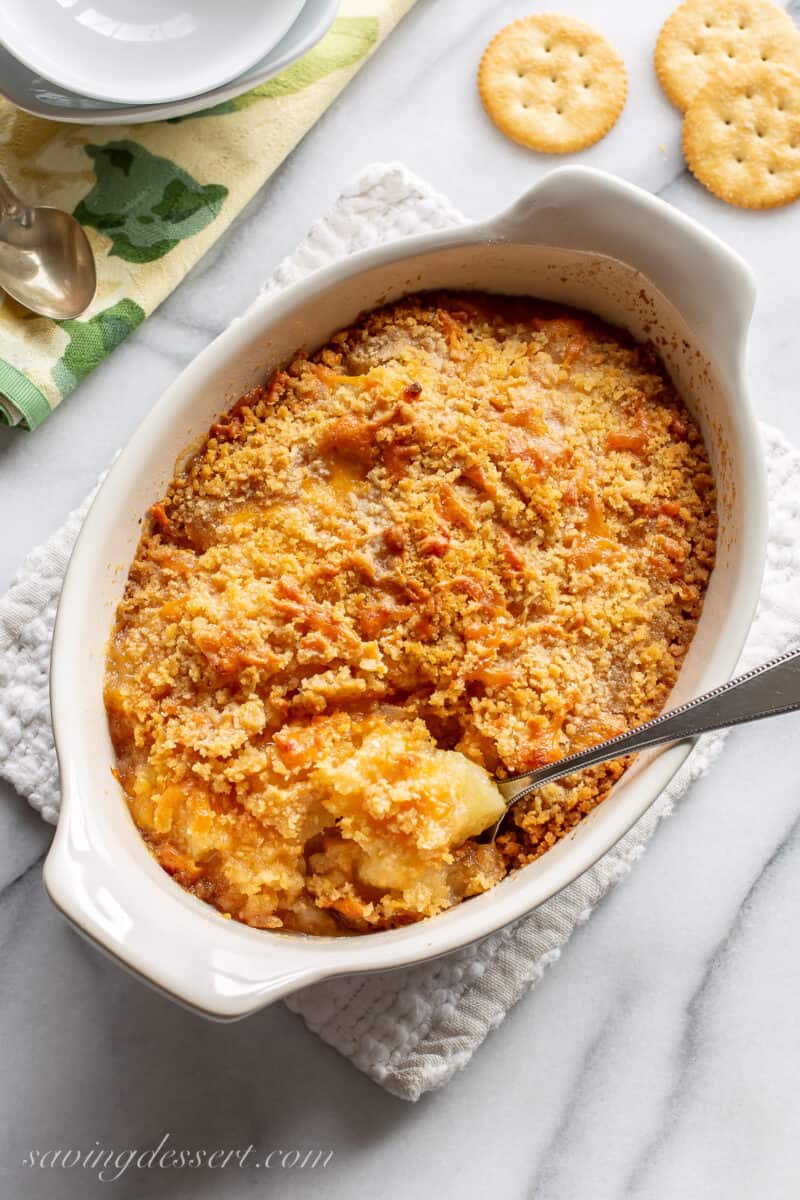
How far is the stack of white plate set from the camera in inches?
85.8

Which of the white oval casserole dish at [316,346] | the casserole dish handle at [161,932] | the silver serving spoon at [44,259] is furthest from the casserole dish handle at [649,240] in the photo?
the casserole dish handle at [161,932]

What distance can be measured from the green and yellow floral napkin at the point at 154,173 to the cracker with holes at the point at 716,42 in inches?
26.9

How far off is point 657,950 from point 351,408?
1203 millimetres

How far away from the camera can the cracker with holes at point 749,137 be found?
236 cm

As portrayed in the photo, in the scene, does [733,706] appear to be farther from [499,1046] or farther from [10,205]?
[10,205]

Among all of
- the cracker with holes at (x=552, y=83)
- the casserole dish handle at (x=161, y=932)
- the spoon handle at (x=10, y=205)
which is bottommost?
the casserole dish handle at (x=161, y=932)

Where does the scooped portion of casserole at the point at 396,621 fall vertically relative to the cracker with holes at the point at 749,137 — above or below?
below

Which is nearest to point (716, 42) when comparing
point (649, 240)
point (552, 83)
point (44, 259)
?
point (552, 83)

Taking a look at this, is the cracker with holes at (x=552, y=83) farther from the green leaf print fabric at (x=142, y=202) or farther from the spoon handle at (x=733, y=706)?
Result: the spoon handle at (x=733, y=706)

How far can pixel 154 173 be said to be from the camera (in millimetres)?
2332

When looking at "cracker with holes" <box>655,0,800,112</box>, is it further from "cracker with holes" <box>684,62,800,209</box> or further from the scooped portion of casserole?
the scooped portion of casserole

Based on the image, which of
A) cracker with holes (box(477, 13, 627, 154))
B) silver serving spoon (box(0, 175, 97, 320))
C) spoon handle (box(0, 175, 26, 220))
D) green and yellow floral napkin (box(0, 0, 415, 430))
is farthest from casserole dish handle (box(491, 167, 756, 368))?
spoon handle (box(0, 175, 26, 220))

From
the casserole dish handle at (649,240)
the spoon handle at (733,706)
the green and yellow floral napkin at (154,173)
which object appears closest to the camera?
the spoon handle at (733,706)

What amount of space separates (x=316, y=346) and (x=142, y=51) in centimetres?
83
